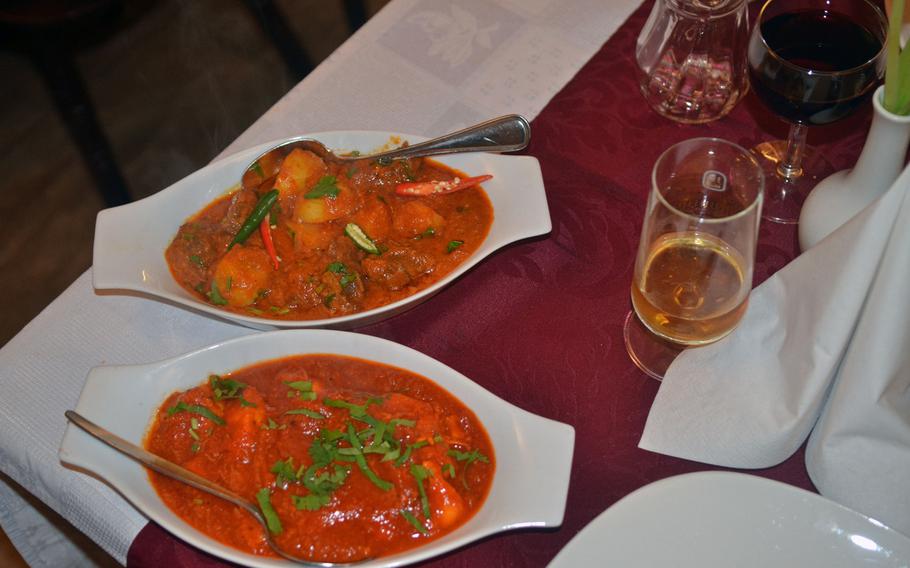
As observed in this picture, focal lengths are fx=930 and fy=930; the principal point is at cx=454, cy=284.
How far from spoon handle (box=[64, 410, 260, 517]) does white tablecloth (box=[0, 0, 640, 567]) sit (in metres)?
0.16

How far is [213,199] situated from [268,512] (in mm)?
770

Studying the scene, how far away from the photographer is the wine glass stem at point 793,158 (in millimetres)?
1961

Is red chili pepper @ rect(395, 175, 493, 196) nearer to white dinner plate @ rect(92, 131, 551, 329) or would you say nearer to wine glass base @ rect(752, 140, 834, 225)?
white dinner plate @ rect(92, 131, 551, 329)

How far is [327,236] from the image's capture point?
191 cm

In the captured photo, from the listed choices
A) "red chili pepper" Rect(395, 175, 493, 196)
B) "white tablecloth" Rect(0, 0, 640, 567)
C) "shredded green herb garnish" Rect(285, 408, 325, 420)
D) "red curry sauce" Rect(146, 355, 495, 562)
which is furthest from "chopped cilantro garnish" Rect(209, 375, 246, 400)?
"red chili pepper" Rect(395, 175, 493, 196)

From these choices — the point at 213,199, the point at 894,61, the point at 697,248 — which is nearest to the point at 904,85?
the point at 894,61

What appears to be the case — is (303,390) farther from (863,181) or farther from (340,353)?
(863,181)

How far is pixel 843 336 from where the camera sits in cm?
150

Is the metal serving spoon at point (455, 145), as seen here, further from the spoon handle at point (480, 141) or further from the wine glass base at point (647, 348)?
the wine glass base at point (647, 348)

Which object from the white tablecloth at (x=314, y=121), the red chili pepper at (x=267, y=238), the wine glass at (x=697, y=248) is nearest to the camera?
the wine glass at (x=697, y=248)

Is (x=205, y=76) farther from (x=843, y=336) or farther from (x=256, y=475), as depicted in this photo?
(x=843, y=336)

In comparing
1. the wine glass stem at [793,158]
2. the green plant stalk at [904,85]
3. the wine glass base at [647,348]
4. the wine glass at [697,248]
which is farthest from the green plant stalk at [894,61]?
the wine glass base at [647,348]

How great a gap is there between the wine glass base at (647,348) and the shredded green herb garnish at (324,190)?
0.65 m

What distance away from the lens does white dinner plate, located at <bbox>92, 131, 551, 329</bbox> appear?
175cm
